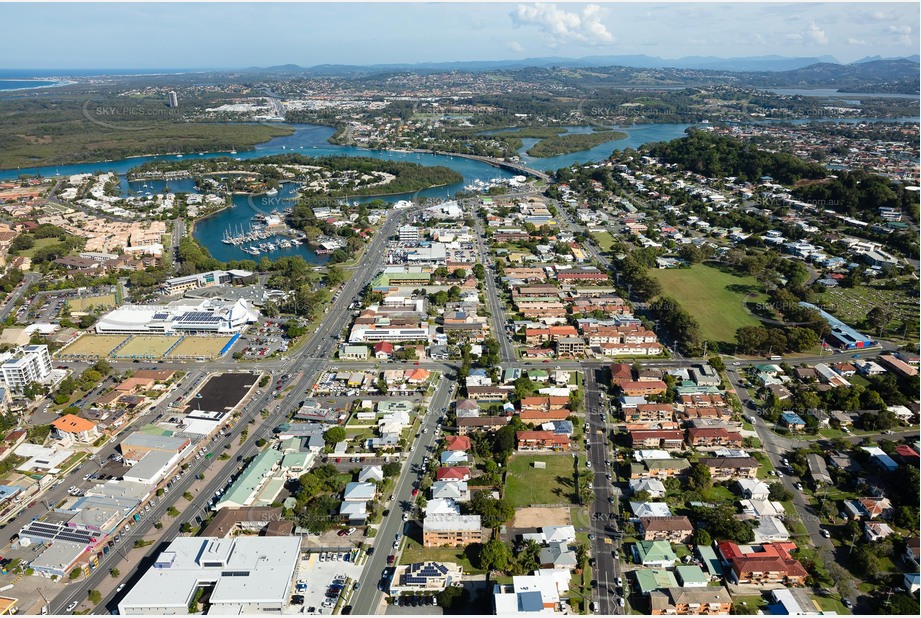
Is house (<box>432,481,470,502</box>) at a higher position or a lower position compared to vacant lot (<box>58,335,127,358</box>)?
lower

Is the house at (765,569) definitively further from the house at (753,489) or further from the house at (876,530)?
the house at (876,530)

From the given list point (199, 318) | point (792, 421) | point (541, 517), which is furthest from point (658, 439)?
point (199, 318)

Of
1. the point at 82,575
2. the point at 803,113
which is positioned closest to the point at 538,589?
the point at 82,575

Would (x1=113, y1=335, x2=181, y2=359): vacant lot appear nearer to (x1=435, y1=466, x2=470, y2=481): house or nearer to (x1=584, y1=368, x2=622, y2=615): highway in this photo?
(x1=435, y1=466, x2=470, y2=481): house

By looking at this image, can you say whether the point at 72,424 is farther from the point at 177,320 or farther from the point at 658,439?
the point at 658,439

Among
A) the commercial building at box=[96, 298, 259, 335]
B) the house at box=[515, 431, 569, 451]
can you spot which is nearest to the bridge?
the commercial building at box=[96, 298, 259, 335]
